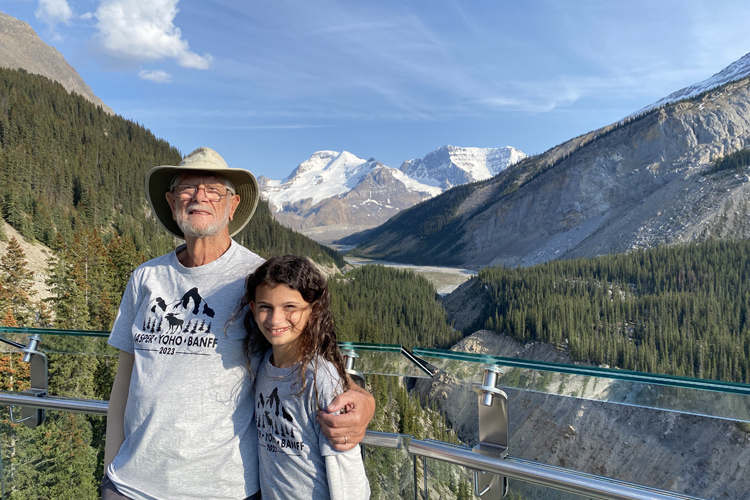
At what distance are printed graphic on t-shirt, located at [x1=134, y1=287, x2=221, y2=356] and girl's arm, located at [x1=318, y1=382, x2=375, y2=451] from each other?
2.94 feet

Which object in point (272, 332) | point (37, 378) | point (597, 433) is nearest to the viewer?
point (272, 332)

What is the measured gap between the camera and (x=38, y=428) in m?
4.60

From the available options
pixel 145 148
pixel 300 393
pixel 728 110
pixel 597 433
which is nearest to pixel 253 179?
pixel 300 393

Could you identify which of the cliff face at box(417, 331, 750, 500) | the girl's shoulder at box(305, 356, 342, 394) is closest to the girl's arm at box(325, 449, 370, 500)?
the girl's shoulder at box(305, 356, 342, 394)

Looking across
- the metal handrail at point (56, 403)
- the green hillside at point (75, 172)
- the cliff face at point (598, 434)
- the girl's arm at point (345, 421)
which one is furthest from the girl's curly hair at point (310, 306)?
the green hillside at point (75, 172)

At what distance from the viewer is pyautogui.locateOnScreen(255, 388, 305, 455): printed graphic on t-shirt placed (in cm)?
271

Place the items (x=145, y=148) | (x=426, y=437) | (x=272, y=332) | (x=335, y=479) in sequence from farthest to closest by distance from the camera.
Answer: (x=145, y=148), (x=426, y=437), (x=272, y=332), (x=335, y=479)

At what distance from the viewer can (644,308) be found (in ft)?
222

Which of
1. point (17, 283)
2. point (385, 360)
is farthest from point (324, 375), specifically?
point (17, 283)

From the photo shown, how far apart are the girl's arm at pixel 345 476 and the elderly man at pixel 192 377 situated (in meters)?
0.12

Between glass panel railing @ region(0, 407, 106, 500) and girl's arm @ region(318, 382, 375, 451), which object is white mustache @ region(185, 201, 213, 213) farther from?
glass panel railing @ region(0, 407, 106, 500)

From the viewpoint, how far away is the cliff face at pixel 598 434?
121 inches

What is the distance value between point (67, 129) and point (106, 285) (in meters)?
68.1

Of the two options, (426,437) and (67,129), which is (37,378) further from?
(67,129)
